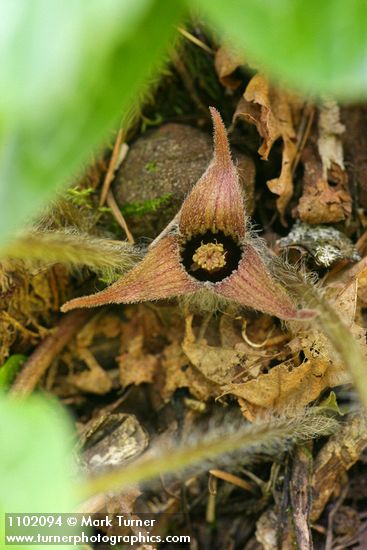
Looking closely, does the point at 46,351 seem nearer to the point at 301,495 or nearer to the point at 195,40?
the point at 301,495

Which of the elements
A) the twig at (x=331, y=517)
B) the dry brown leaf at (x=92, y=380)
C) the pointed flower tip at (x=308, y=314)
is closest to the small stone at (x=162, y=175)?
the dry brown leaf at (x=92, y=380)

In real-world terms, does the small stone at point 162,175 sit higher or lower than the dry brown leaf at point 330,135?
lower

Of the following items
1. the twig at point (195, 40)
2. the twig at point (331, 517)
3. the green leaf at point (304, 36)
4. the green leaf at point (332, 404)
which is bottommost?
the twig at point (331, 517)

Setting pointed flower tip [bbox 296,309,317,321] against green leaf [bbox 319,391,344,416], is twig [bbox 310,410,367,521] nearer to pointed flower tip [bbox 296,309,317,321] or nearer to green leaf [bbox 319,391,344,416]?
green leaf [bbox 319,391,344,416]

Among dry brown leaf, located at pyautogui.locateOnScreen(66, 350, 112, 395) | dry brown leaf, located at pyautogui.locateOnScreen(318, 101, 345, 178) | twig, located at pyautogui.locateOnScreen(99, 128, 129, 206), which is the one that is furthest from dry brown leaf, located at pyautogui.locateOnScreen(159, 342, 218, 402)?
dry brown leaf, located at pyautogui.locateOnScreen(318, 101, 345, 178)

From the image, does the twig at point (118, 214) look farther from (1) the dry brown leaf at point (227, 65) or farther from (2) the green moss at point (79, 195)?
(1) the dry brown leaf at point (227, 65)

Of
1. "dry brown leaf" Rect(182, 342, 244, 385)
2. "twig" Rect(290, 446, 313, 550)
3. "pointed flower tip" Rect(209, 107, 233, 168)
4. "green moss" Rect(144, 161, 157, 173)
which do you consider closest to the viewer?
"pointed flower tip" Rect(209, 107, 233, 168)

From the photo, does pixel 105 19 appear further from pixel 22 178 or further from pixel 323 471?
pixel 323 471

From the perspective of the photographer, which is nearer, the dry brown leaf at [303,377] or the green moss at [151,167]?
the dry brown leaf at [303,377]
